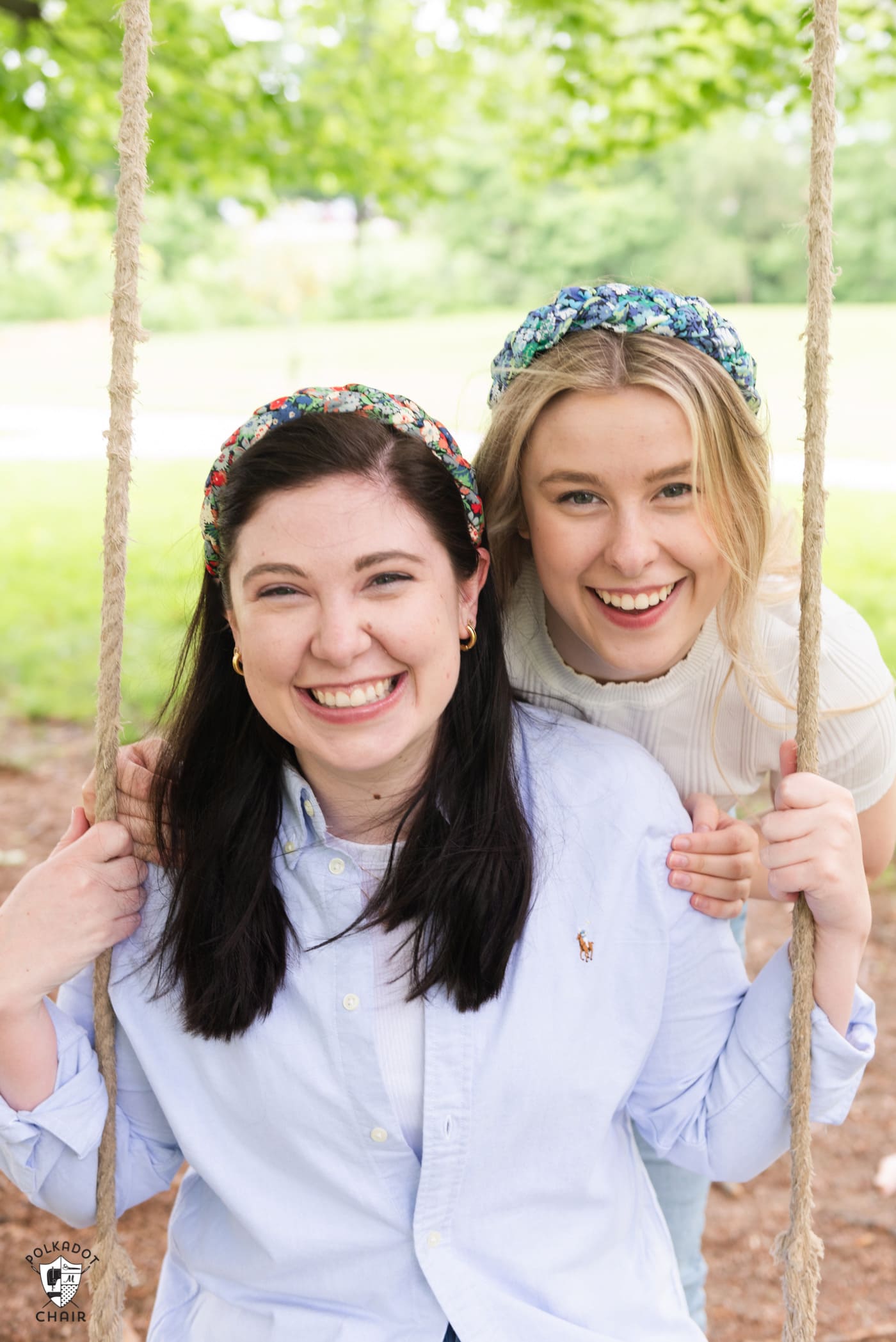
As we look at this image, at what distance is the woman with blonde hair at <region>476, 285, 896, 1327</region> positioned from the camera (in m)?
1.89

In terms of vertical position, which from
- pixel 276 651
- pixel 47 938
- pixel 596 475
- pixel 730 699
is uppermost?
pixel 596 475

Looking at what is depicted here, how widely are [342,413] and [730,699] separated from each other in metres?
0.88

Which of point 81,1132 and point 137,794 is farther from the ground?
point 137,794

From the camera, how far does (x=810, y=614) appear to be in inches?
64.1

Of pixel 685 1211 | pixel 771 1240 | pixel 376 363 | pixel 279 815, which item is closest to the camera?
pixel 279 815

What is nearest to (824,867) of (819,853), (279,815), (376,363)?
(819,853)

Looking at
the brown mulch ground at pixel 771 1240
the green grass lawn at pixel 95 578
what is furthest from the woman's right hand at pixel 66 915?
the green grass lawn at pixel 95 578

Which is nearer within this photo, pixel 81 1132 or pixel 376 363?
pixel 81 1132

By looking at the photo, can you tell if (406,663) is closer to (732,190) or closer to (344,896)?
(344,896)

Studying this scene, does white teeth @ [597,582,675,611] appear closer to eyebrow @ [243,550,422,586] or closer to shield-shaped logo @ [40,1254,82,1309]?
eyebrow @ [243,550,422,586]

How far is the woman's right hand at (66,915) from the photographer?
168cm

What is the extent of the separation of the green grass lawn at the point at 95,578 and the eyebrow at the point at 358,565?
308cm

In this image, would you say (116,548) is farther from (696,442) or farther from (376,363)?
(376,363)

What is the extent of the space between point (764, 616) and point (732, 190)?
81.9 ft
